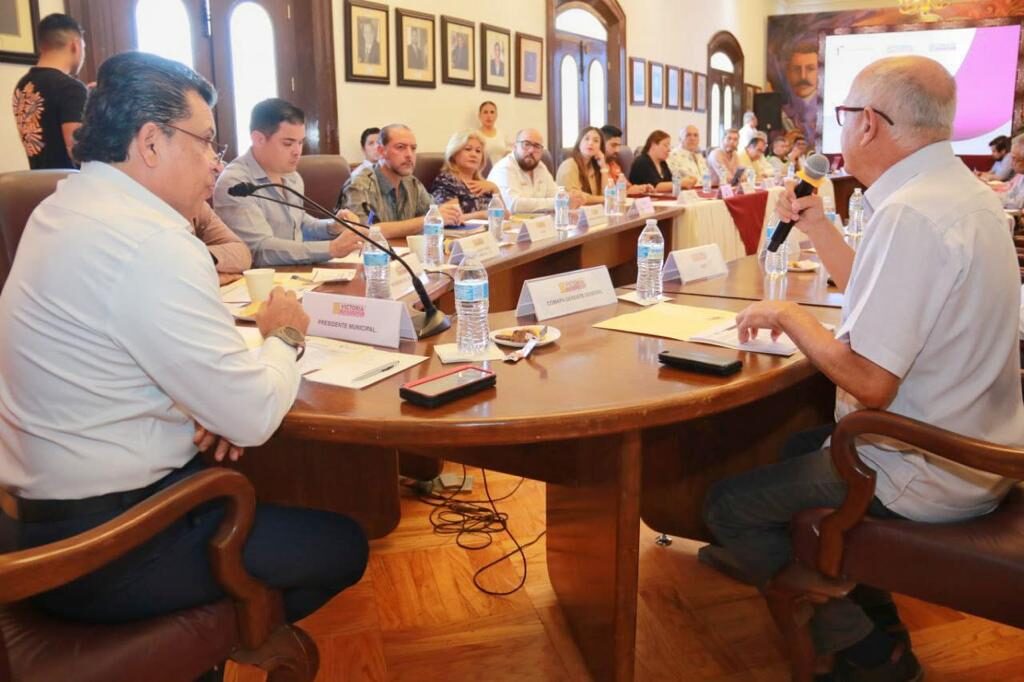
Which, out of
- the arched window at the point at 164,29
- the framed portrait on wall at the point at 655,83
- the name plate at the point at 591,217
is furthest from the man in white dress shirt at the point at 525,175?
the framed portrait on wall at the point at 655,83

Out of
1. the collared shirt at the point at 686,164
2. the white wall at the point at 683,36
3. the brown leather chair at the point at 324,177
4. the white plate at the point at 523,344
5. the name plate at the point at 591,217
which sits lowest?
the white plate at the point at 523,344

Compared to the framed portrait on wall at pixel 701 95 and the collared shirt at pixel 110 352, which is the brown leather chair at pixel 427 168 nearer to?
the collared shirt at pixel 110 352

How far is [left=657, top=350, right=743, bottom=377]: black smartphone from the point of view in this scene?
1.35 meters

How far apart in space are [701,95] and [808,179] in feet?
33.9

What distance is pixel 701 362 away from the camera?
53.9 inches

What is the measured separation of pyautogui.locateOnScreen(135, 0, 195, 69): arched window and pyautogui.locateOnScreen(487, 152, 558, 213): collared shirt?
1788mm

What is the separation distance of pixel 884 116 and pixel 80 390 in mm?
1335

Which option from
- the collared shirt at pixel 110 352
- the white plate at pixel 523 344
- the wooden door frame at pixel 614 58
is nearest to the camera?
the collared shirt at pixel 110 352

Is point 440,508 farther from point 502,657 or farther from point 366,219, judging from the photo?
point 366,219

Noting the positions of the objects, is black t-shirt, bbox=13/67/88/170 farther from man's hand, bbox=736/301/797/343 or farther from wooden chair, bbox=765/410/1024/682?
wooden chair, bbox=765/410/1024/682

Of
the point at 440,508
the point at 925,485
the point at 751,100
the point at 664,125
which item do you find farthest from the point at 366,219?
the point at 751,100

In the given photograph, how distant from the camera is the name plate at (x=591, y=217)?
3.89 metres

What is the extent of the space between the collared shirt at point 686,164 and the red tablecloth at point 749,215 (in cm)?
186

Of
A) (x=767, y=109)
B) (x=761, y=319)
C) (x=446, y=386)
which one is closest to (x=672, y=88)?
(x=767, y=109)
